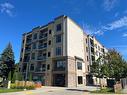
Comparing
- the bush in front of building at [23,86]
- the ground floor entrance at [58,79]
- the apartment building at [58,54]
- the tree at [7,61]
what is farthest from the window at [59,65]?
the tree at [7,61]

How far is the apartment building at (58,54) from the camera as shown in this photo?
146 ft

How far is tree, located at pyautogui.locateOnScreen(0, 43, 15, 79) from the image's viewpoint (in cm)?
4768

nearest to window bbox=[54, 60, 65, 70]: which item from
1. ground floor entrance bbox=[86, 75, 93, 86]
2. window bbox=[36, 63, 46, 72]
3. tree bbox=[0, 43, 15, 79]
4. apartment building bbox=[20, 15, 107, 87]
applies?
apartment building bbox=[20, 15, 107, 87]

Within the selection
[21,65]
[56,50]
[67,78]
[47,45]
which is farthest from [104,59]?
[21,65]

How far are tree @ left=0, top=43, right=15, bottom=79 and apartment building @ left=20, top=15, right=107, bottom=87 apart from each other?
19.5ft

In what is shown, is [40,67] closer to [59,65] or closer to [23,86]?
[59,65]

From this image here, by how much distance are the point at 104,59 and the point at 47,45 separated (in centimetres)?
2320

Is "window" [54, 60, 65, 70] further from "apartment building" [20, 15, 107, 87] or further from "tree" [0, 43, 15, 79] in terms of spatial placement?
"tree" [0, 43, 15, 79]

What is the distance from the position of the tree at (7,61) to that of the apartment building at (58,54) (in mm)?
5934

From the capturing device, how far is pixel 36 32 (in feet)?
183

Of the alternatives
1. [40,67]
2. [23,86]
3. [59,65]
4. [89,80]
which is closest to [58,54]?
[59,65]

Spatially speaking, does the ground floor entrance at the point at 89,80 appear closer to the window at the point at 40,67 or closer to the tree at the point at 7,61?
the window at the point at 40,67

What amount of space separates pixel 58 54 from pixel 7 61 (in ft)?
52.0

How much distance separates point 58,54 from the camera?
1807 inches
